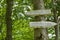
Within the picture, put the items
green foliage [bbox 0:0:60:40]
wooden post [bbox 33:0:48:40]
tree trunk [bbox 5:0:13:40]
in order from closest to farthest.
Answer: wooden post [bbox 33:0:48:40], tree trunk [bbox 5:0:13:40], green foliage [bbox 0:0:60:40]

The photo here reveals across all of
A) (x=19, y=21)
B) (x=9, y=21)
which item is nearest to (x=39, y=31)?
(x=9, y=21)

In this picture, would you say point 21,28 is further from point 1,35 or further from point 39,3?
point 39,3

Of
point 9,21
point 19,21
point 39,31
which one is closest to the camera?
point 39,31

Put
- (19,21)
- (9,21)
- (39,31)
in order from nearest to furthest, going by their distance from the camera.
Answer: (39,31) < (9,21) < (19,21)

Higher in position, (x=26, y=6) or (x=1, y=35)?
(x=26, y=6)

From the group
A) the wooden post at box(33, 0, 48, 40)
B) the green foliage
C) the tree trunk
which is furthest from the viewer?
the green foliage

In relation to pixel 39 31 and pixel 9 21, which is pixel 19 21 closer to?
pixel 9 21

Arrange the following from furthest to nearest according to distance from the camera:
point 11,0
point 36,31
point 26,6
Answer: point 26,6, point 11,0, point 36,31

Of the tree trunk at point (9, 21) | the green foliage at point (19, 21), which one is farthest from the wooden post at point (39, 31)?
the green foliage at point (19, 21)

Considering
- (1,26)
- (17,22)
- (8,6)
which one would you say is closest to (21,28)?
(17,22)

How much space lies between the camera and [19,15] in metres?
5.23

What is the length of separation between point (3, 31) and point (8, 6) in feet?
4.08

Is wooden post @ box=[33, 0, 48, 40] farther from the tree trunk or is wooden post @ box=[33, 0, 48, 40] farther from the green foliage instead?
the green foliage

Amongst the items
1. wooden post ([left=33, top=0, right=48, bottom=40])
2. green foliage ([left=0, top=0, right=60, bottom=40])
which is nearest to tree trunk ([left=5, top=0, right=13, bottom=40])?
green foliage ([left=0, top=0, right=60, bottom=40])
